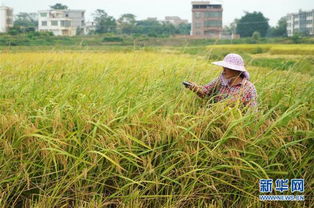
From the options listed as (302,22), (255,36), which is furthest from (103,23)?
(302,22)

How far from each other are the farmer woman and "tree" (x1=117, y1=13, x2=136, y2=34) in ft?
74.6

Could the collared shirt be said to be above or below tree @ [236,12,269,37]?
below

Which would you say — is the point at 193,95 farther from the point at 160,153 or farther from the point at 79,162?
the point at 79,162

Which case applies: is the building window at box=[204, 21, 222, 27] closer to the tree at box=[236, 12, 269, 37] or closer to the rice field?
the tree at box=[236, 12, 269, 37]

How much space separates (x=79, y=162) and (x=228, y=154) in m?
0.81

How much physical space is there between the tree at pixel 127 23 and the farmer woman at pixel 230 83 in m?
22.7

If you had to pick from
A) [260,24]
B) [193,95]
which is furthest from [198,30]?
[193,95]

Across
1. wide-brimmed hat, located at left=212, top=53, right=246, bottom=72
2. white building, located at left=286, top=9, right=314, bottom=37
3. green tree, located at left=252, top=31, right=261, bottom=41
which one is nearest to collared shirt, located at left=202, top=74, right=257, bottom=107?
wide-brimmed hat, located at left=212, top=53, right=246, bottom=72

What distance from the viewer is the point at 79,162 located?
7.19 ft

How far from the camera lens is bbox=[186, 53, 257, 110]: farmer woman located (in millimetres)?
2990

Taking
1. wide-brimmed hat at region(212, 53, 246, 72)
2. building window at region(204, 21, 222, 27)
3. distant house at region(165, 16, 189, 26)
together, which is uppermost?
distant house at region(165, 16, 189, 26)

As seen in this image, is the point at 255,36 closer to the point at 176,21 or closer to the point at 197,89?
the point at 176,21

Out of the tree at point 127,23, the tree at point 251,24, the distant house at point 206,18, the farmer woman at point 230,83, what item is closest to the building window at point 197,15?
the distant house at point 206,18

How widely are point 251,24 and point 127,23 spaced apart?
38.1 feet
